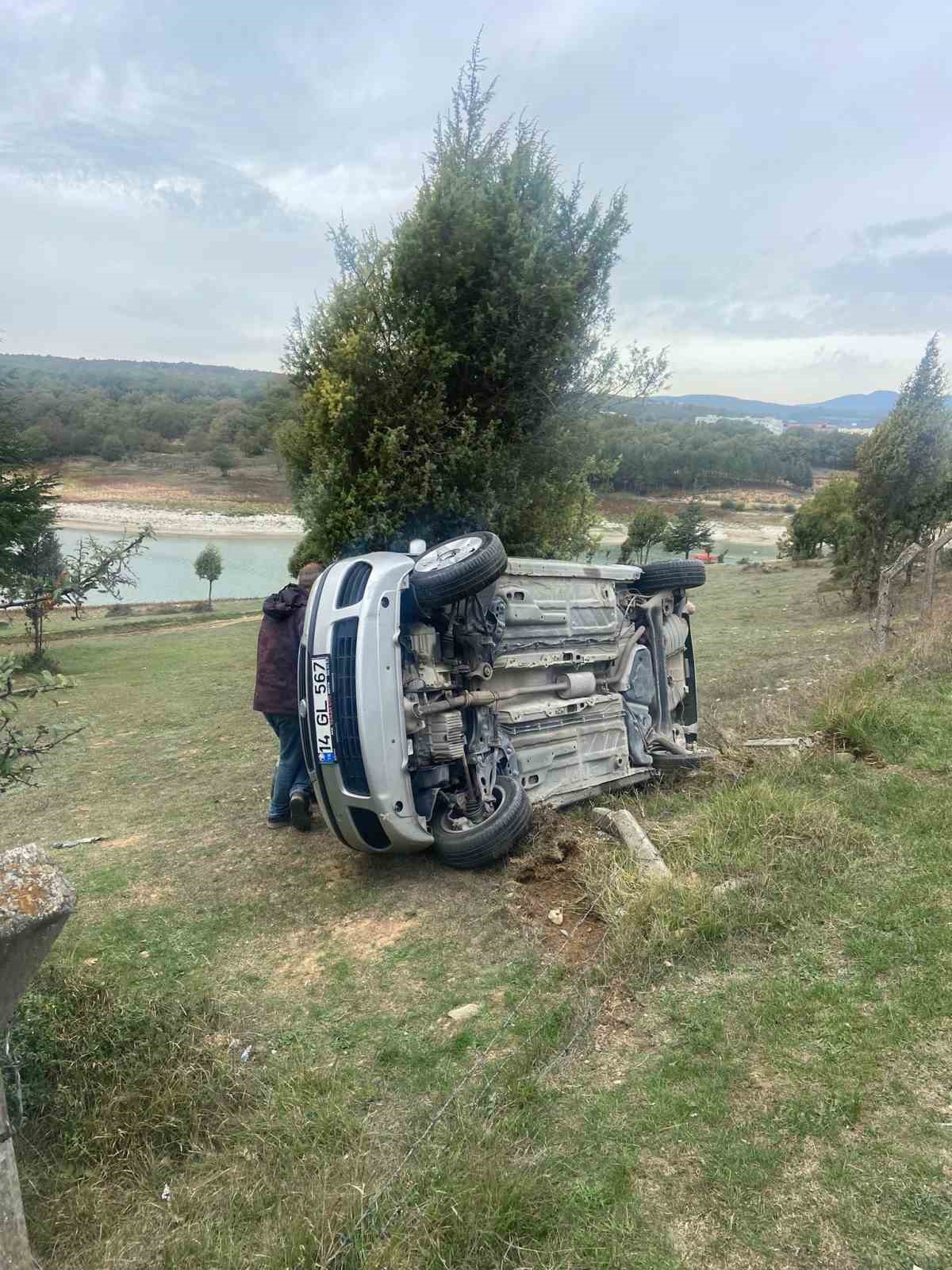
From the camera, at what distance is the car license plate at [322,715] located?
427 centimetres

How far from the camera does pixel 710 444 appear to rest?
241ft

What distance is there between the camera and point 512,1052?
3.01m

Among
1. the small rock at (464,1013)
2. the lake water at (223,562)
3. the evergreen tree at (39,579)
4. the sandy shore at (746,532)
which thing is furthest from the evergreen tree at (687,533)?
the small rock at (464,1013)

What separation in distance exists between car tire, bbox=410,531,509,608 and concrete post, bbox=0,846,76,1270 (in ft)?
8.75

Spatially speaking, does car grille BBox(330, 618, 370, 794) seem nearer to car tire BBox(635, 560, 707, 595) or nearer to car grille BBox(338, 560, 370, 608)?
car grille BBox(338, 560, 370, 608)

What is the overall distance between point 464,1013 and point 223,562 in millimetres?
39575

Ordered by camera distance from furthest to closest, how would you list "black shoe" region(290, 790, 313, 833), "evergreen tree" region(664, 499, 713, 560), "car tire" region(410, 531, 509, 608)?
"evergreen tree" region(664, 499, 713, 560) < "black shoe" region(290, 790, 313, 833) < "car tire" region(410, 531, 509, 608)

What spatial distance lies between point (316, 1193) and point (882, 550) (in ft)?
61.4

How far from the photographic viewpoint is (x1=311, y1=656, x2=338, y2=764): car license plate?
4.27 meters

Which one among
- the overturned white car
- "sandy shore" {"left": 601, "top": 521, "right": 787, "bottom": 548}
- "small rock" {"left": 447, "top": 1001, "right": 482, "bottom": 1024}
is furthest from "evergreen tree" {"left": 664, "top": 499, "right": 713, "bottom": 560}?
"small rock" {"left": 447, "top": 1001, "right": 482, "bottom": 1024}

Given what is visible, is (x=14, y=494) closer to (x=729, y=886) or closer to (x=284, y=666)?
(x=284, y=666)

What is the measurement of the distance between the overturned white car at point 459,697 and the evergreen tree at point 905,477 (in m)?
14.0

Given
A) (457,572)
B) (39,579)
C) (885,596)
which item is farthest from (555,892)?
(885,596)

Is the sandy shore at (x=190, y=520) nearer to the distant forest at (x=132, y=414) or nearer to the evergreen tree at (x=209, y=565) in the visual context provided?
the distant forest at (x=132, y=414)
